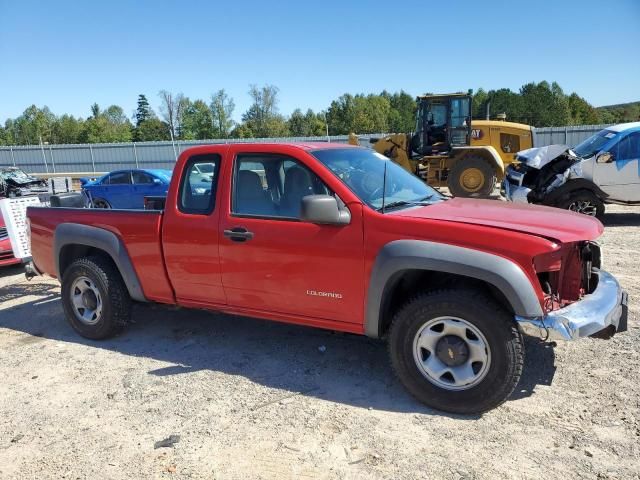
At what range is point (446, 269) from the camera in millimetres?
3170

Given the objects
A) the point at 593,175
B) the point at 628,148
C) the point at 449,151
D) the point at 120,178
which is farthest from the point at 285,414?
the point at 120,178

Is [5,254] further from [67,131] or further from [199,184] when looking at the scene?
[67,131]

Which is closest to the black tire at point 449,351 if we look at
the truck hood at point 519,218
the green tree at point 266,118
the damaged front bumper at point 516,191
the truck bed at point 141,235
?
the truck hood at point 519,218

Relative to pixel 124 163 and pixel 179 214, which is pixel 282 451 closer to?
pixel 179 214

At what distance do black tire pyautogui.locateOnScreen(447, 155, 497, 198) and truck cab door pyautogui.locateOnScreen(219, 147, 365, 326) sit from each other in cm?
1082

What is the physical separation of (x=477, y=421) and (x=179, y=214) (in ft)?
9.38

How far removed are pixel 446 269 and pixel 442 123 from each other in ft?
39.5

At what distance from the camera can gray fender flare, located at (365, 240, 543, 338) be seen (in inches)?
118

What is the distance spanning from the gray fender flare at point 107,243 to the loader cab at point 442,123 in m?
11.3

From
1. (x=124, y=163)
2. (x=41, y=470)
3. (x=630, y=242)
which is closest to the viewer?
(x=41, y=470)

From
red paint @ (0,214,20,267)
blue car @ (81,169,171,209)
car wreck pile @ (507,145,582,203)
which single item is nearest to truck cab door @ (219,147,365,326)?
red paint @ (0,214,20,267)

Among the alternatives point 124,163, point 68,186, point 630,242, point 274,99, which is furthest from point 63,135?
point 630,242

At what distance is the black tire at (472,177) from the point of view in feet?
45.5

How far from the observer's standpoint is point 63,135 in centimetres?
8250
